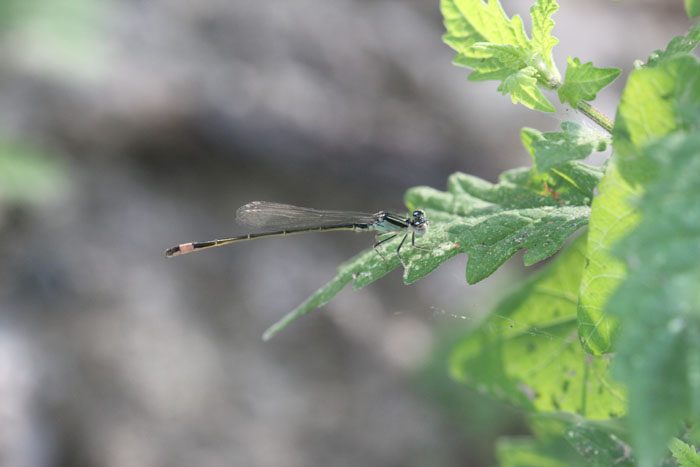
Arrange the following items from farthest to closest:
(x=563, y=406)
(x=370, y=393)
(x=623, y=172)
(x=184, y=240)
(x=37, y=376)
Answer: (x=184, y=240) < (x=370, y=393) < (x=37, y=376) < (x=563, y=406) < (x=623, y=172)

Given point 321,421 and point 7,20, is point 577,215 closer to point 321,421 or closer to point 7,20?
point 321,421

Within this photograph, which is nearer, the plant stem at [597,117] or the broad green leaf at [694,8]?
the plant stem at [597,117]

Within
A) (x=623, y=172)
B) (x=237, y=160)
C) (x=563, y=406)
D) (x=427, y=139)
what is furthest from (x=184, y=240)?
(x=623, y=172)

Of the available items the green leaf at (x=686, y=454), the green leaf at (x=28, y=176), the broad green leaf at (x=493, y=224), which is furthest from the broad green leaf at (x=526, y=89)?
the green leaf at (x=28, y=176)

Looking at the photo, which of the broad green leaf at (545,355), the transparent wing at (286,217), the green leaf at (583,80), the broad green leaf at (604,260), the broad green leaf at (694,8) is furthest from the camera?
the transparent wing at (286,217)

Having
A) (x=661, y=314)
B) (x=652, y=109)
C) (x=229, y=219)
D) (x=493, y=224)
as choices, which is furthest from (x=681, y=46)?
(x=229, y=219)

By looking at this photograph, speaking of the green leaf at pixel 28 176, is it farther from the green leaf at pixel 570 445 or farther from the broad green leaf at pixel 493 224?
the green leaf at pixel 570 445
